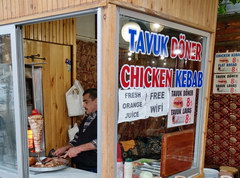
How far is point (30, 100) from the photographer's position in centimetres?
299

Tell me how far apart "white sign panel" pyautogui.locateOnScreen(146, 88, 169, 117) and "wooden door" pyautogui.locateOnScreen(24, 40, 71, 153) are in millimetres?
1623

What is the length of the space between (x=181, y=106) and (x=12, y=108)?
1737mm

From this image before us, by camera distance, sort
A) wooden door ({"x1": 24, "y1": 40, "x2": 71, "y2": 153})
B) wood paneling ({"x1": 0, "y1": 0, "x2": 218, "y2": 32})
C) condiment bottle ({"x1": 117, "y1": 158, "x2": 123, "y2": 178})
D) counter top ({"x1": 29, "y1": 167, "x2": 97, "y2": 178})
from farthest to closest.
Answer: wooden door ({"x1": 24, "y1": 40, "x2": 71, "y2": 153}), counter top ({"x1": 29, "y1": 167, "x2": 97, "y2": 178}), condiment bottle ({"x1": 117, "y1": 158, "x2": 123, "y2": 178}), wood paneling ({"x1": 0, "y1": 0, "x2": 218, "y2": 32})

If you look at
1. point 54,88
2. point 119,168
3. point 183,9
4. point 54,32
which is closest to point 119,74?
point 119,168

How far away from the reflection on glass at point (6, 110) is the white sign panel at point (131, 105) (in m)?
1.24

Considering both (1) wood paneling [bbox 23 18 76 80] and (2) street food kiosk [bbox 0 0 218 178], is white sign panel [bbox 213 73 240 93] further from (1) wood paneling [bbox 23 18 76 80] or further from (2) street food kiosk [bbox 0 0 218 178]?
(1) wood paneling [bbox 23 18 76 80]

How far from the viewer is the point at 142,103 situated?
1.94 metres

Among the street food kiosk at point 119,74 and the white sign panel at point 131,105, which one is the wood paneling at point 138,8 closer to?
the street food kiosk at point 119,74

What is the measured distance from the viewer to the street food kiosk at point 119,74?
164cm

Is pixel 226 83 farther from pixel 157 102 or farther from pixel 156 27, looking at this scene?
pixel 156 27

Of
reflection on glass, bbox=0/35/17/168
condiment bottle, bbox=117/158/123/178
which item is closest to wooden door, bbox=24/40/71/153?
reflection on glass, bbox=0/35/17/168

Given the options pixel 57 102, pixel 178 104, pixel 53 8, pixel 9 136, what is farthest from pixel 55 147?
pixel 53 8

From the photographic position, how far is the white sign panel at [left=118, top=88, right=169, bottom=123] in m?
1.78

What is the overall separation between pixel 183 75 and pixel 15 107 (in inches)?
66.2
